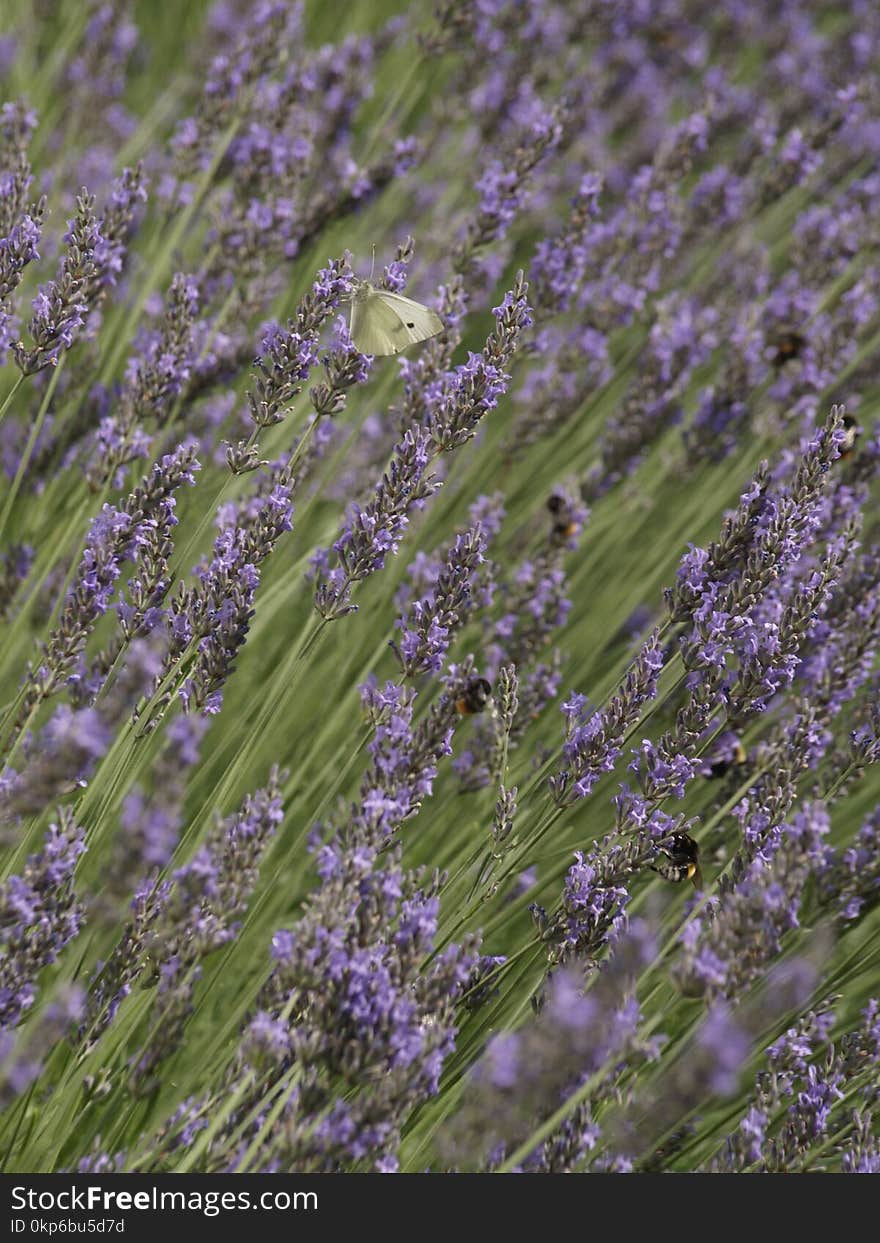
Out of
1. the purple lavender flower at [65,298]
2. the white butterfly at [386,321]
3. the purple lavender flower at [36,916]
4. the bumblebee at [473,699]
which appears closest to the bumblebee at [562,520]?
the white butterfly at [386,321]

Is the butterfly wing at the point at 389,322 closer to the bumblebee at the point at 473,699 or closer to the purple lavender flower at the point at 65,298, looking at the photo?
the purple lavender flower at the point at 65,298

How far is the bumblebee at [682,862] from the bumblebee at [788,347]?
1731mm

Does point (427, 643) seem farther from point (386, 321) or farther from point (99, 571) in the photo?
point (386, 321)

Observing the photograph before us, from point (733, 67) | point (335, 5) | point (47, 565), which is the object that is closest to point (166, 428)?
point (47, 565)

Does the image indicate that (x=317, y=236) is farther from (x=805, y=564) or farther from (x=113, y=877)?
(x=113, y=877)

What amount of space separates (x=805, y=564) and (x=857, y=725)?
1.30ft

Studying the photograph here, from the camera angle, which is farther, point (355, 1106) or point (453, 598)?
point (453, 598)

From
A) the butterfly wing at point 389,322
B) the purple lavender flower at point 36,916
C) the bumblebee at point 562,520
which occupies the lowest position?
the purple lavender flower at point 36,916

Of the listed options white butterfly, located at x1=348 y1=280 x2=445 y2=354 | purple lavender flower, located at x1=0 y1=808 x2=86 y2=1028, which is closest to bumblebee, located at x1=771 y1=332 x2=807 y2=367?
white butterfly, located at x1=348 y1=280 x2=445 y2=354

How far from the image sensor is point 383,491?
6.59ft

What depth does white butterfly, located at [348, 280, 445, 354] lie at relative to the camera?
223cm

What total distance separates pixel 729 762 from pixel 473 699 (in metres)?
0.60

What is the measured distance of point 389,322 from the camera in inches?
95.0

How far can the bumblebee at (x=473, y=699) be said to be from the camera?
2186mm
